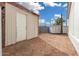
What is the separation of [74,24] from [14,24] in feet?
3.60

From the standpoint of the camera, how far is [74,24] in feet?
8.68

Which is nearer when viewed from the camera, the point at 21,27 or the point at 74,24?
the point at 74,24

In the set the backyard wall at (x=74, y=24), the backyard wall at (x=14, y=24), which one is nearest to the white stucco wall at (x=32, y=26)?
the backyard wall at (x=14, y=24)

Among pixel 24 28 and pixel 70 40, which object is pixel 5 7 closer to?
pixel 24 28

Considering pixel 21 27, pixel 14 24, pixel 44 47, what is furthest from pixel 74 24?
pixel 14 24

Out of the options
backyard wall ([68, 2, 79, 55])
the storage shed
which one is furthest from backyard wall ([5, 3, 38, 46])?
backyard wall ([68, 2, 79, 55])

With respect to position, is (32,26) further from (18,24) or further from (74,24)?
(74,24)

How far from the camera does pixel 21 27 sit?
110 inches

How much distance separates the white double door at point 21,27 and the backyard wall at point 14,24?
53 mm

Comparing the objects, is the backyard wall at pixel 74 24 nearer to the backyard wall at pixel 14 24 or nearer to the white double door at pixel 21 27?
the backyard wall at pixel 14 24

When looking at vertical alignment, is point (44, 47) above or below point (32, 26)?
below

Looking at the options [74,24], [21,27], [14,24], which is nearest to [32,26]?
[21,27]

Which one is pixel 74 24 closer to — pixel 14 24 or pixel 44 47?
pixel 44 47

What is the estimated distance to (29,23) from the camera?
110 inches
